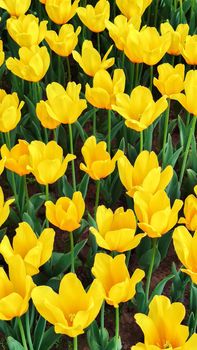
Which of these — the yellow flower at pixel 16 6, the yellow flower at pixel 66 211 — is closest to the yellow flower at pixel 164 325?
the yellow flower at pixel 66 211

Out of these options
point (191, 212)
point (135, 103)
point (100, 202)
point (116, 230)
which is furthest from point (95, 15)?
point (116, 230)

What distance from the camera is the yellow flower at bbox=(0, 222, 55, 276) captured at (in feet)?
4.81

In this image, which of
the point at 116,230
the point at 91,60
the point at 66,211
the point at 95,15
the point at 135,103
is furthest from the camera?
the point at 95,15

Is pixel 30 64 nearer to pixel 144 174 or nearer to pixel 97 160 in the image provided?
pixel 97 160

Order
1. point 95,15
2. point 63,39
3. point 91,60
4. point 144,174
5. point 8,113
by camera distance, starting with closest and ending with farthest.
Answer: point 144,174
point 8,113
point 91,60
point 63,39
point 95,15

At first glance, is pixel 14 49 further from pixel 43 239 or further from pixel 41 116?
pixel 43 239

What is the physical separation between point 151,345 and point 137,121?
2.39ft

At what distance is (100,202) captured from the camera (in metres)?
2.28

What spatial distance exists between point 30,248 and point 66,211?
14 centimetres

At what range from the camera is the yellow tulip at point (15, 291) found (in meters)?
1.37

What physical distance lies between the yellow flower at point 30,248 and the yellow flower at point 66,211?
0.10 metres

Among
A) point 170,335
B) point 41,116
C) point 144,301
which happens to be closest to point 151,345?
point 170,335

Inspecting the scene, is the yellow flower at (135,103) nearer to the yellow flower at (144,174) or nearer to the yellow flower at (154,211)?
the yellow flower at (144,174)

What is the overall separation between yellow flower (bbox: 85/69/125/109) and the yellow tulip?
0.71 metres
